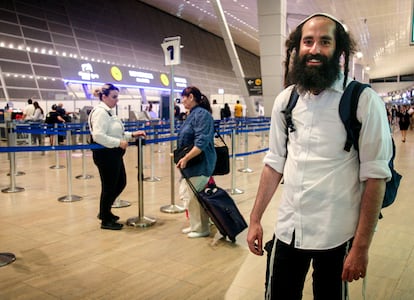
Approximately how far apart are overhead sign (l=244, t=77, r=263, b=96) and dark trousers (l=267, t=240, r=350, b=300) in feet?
57.6

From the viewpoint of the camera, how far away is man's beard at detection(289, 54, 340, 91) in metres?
1.67

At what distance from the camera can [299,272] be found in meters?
1.83

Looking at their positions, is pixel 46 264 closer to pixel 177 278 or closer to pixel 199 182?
pixel 177 278

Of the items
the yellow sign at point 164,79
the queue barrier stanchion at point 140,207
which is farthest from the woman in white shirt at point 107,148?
the yellow sign at point 164,79

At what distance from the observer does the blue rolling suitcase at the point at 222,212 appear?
14.5ft

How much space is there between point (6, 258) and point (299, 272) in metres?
3.33

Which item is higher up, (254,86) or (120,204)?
(254,86)

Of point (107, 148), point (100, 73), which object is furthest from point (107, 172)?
point (100, 73)

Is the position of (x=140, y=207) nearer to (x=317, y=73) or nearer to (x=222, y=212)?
(x=222, y=212)

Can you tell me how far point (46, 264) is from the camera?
3900 mm

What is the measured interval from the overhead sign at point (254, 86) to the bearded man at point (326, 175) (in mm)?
17496

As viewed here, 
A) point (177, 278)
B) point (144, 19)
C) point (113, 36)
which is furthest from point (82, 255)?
point (144, 19)

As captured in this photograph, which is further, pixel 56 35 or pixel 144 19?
pixel 144 19

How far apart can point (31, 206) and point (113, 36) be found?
79.7 feet
